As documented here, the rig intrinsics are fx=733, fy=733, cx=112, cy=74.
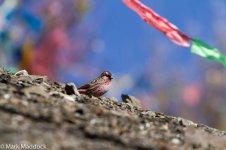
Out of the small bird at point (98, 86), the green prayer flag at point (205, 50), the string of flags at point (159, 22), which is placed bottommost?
the small bird at point (98, 86)

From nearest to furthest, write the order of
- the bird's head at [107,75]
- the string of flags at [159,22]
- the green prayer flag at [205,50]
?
the bird's head at [107,75] → the green prayer flag at [205,50] → the string of flags at [159,22]

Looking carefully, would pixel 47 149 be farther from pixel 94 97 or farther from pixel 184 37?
pixel 184 37

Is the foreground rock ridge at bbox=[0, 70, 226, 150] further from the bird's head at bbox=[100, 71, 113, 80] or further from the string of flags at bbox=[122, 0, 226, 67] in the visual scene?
the string of flags at bbox=[122, 0, 226, 67]

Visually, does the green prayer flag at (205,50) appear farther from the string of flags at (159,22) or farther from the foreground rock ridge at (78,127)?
the foreground rock ridge at (78,127)

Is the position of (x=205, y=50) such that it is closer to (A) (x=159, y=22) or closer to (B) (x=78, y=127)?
(A) (x=159, y=22)

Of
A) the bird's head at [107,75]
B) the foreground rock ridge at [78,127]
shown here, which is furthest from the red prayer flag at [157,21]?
the foreground rock ridge at [78,127]

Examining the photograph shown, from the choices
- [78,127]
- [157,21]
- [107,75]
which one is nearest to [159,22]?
[157,21]
